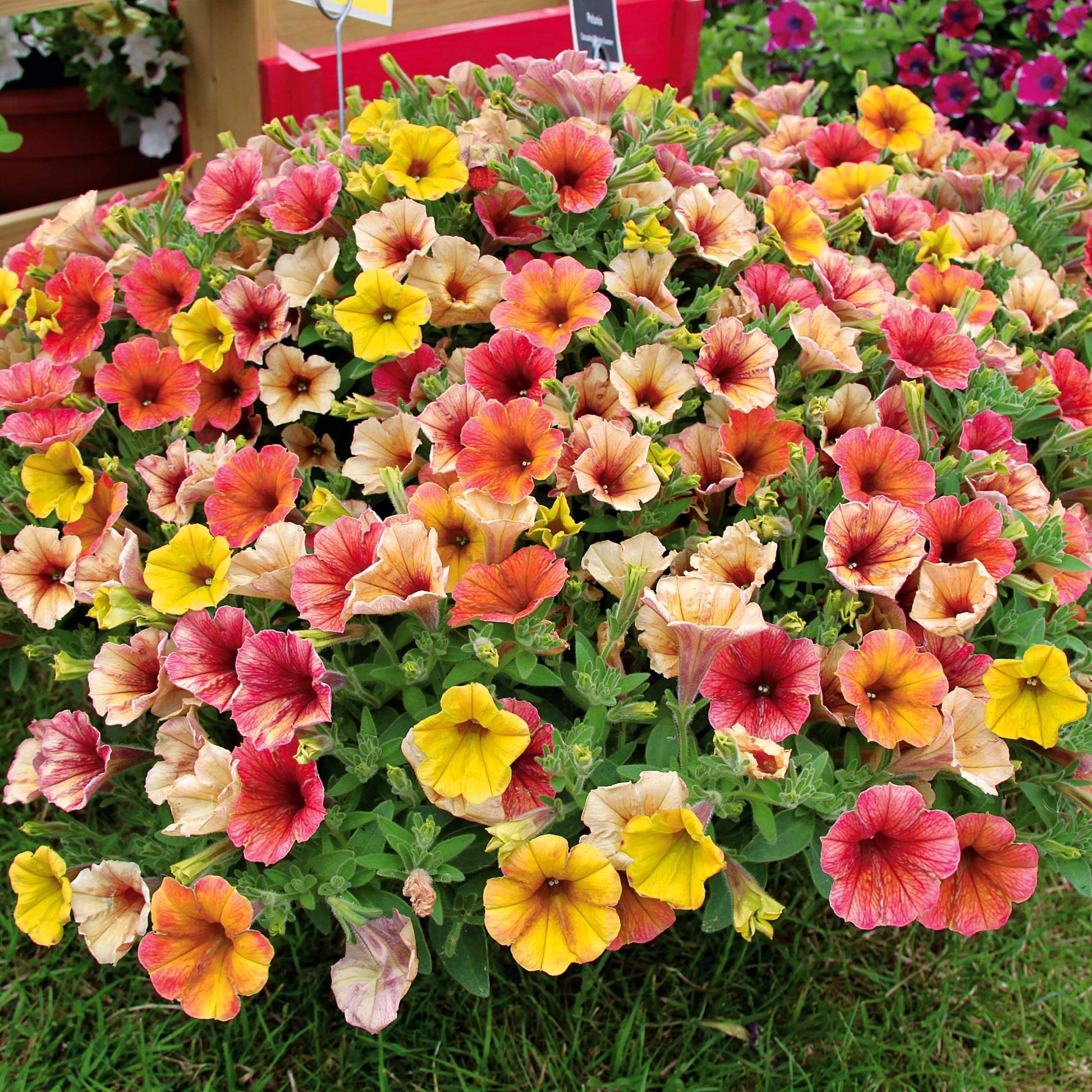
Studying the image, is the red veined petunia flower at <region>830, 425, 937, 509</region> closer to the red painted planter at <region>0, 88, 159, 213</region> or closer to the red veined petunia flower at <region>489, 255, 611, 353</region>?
the red veined petunia flower at <region>489, 255, 611, 353</region>

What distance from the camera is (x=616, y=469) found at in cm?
138

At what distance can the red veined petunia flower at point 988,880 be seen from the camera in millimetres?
1254

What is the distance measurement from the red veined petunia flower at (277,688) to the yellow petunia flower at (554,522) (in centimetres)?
31

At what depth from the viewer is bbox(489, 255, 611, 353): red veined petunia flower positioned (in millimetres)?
1473

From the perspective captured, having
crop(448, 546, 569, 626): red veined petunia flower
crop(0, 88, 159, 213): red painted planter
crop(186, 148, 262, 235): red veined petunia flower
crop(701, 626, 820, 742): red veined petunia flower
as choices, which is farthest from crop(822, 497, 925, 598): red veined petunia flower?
crop(0, 88, 159, 213): red painted planter

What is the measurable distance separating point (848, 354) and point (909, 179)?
0.77 meters

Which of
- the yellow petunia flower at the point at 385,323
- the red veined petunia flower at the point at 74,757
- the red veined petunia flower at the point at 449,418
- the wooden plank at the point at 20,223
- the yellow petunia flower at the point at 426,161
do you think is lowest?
the red veined petunia flower at the point at 74,757

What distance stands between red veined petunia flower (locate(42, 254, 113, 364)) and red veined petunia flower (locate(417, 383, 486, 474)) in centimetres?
64

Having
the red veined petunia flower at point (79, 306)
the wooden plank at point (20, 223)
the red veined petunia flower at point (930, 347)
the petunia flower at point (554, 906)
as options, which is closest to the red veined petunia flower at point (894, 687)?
the petunia flower at point (554, 906)

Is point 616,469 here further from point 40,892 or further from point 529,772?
point 40,892

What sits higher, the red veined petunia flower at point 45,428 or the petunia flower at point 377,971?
the red veined petunia flower at point 45,428

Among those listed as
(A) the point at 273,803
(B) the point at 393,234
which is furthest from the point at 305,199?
(A) the point at 273,803

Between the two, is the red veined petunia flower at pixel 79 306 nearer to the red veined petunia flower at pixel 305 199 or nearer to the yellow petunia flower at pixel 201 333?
the yellow petunia flower at pixel 201 333

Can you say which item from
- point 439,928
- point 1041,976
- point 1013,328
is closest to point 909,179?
point 1013,328
